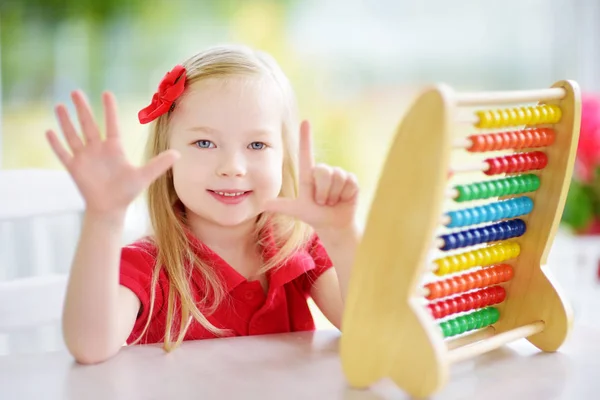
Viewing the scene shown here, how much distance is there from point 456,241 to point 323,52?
2.16 m

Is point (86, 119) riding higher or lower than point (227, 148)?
higher

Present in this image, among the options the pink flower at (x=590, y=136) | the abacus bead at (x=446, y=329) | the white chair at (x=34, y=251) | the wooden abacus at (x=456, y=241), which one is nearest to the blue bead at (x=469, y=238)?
the wooden abacus at (x=456, y=241)

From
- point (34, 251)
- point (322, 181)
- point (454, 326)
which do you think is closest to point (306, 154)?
point (322, 181)

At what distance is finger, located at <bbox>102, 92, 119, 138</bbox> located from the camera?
2.95 ft

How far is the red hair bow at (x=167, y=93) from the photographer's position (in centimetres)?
125

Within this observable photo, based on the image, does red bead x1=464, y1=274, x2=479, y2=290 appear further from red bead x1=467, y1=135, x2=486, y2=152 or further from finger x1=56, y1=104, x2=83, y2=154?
finger x1=56, y1=104, x2=83, y2=154

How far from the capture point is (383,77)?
3.16m

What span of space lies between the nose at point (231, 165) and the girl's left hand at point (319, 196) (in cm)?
19

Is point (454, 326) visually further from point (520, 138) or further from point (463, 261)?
point (520, 138)

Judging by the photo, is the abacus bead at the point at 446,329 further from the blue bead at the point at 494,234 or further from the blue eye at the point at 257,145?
the blue eye at the point at 257,145

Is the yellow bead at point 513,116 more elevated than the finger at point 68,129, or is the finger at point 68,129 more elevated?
the yellow bead at point 513,116

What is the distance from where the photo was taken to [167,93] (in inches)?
49.5

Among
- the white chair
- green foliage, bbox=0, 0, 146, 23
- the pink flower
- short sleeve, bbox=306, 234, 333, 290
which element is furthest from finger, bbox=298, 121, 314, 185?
green foliage, bbox=0, 0, 146, 23

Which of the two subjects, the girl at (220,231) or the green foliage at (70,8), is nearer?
the girl at (220,231)
